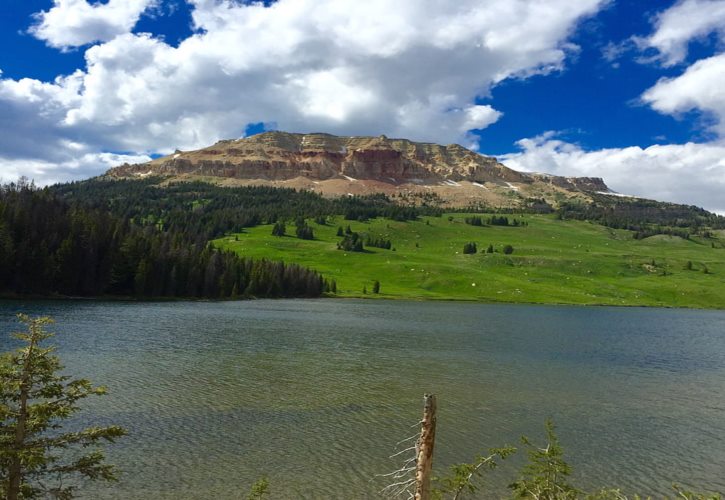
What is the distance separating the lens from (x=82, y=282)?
122 metres

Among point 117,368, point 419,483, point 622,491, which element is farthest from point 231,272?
point 419,483

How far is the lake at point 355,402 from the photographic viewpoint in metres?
26.8

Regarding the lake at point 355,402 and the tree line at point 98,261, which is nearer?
the lake at point 355,402

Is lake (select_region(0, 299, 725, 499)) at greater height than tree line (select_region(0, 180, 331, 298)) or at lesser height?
lesser

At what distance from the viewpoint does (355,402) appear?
40125 millimetres

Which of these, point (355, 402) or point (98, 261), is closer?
point (355, 402)

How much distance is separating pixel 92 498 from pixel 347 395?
23011 mm

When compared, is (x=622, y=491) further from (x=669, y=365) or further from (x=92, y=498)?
(x=669, y=365)

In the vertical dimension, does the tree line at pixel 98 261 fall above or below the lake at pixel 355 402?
above

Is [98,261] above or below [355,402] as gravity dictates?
above

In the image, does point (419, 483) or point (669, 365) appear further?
point (669, 365)

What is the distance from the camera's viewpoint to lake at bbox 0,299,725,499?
2680 cm

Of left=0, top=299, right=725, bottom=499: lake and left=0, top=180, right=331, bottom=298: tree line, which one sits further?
left=0, top=180, right=331, bottom=298: tree line

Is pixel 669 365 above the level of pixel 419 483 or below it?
below
